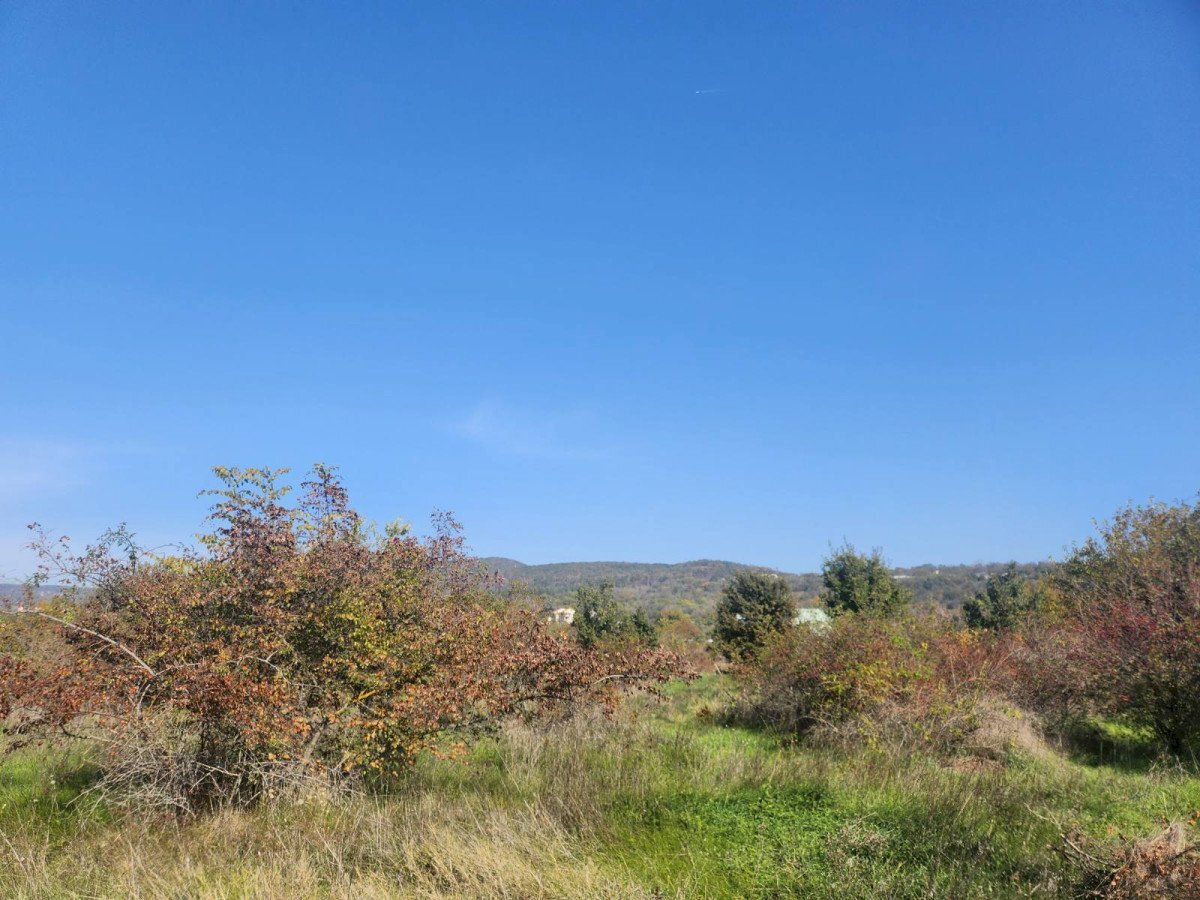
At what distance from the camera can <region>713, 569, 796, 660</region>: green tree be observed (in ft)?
97.8

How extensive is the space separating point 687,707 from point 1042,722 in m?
7.80

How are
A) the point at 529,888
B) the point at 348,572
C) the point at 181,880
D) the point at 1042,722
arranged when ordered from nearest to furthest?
the point at 529,888, the point at 181,880, the point at 348,572, the point at 1042,722

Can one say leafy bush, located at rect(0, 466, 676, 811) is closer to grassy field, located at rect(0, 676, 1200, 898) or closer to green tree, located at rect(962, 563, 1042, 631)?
grassy field, located at rect(0, 676, 1200, 898)

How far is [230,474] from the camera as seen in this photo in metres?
10.8

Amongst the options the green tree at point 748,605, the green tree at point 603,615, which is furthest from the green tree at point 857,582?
the green tree at point 603,615

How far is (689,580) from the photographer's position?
13500cm

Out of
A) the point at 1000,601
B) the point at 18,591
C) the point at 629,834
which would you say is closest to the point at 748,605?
the point at 1000,601

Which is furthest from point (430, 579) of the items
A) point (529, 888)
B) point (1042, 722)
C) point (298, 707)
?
point (1042, 722)

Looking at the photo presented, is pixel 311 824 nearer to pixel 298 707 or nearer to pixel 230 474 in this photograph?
pixel 298 707

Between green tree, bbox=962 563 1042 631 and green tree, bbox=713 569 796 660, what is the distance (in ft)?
43.5

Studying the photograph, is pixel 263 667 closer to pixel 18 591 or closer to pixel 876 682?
pixel 18 591

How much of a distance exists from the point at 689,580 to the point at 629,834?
13109cm

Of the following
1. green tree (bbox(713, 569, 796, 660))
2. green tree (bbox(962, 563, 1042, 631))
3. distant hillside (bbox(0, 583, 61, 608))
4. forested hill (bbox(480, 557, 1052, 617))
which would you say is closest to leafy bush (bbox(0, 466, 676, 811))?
distant hillside (bbox(0, 583, 61, 608))

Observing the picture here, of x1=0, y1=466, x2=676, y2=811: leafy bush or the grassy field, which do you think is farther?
x1=0, y1=466, x2=676, y2=811: leafy bush
